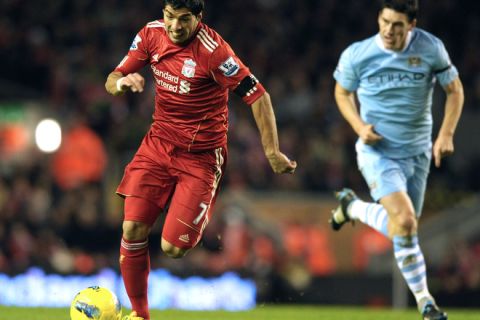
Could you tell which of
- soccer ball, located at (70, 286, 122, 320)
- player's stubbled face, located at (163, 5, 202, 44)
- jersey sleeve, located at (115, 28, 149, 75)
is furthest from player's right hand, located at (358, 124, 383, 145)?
soccer ball, located at (70, 286, 122, 320)

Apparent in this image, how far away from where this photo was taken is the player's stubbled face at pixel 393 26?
816 centimetres

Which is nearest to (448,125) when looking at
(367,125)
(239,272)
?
(367,125)

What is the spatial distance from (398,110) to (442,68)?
47 centimetres

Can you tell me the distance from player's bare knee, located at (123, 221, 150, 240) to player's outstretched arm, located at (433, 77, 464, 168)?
225cm

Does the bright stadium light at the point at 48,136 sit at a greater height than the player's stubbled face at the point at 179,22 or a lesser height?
lesser

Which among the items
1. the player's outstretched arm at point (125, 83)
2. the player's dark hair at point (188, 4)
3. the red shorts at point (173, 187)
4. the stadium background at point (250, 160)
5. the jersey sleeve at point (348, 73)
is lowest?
the stadium background at point (250, 160)

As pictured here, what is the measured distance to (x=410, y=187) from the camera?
8812 millimetres

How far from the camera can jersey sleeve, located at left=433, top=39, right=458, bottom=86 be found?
848 cm

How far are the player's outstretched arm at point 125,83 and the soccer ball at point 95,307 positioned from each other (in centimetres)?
138

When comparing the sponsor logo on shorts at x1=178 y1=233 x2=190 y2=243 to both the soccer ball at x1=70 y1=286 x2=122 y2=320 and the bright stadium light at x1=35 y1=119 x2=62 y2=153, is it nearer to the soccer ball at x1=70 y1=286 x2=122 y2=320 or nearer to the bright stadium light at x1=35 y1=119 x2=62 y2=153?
the soccer ball at x1=70 y1=286 x2=122 y2=320

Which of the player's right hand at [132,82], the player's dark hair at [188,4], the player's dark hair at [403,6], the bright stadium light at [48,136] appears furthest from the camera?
the bright stadium light at [48,136]

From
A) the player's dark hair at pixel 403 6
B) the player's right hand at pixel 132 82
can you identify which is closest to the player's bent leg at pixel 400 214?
the player's dark hair at pixel 403 6

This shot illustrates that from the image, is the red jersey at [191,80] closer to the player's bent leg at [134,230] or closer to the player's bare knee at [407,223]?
the player's bent leg at [134,230]

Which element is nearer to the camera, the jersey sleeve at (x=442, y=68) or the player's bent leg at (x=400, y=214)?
the player's bent leg at (x=400, y=214)
